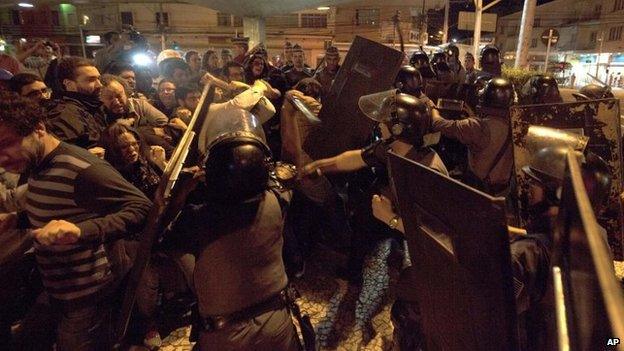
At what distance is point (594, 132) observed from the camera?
3.29 metres

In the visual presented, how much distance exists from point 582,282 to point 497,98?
3.39 meters

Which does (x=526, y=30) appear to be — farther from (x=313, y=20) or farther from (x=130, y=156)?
(x=313, y=20)

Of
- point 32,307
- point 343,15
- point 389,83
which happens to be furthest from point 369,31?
point 32,307

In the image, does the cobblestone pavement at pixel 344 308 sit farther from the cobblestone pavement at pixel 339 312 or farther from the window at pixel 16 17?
the window at pixel 16 17

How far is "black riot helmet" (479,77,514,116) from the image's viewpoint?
3.73 meters

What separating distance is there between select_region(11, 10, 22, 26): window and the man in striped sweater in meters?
47.1

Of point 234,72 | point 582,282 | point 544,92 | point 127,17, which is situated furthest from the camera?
point 127,17

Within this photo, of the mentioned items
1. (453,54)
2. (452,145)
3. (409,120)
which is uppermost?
(453,54)

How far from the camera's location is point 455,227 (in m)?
1.34

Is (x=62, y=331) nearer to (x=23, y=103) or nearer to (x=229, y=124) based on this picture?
(x=23, y=103)

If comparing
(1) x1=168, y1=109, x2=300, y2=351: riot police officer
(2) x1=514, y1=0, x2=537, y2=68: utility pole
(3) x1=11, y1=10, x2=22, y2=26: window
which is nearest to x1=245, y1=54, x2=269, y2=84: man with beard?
(1) x1=168, y1=109, x2=300, y2=351: riot police officer

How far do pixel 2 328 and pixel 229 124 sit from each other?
86.5 inches

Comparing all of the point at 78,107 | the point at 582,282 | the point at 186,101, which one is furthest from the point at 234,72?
the point at 582,282

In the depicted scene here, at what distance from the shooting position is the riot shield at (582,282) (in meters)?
0.63
